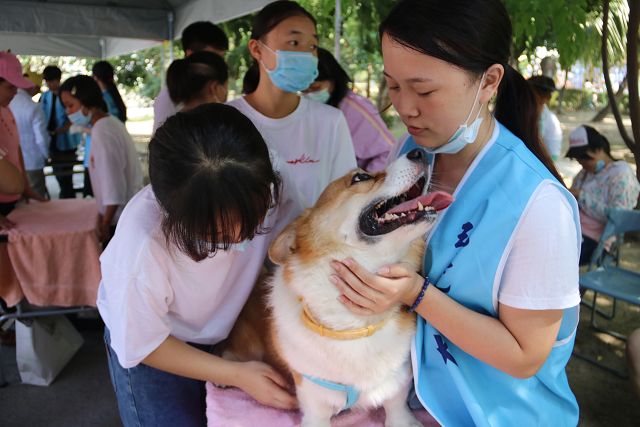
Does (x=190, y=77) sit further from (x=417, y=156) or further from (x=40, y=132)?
(x=40, y=132)

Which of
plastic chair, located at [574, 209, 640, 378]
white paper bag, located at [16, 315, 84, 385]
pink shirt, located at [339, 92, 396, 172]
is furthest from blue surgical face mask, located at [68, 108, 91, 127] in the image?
plastic chair, located at [574, 209, 640, 378]

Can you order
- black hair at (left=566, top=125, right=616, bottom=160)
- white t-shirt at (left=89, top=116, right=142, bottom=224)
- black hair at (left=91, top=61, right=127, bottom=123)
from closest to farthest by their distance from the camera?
white t-shirt at (left=89, top=116, right=142, bottom=224) < black hair at (left=566, top=125, right=616, bottom=160) < black hair at (left=91, top=61, right=127, bottom=123)

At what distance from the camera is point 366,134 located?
12.2 feet

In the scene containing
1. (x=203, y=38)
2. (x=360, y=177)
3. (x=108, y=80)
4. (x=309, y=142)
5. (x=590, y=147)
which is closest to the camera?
(x=360, y=177)

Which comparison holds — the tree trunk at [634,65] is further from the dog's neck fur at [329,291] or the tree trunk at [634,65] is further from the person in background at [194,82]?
the dog's neck fur at [329,291]

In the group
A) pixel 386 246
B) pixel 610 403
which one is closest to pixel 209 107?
pixel 386 246

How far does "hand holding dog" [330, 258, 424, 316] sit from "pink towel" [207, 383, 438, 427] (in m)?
0.47

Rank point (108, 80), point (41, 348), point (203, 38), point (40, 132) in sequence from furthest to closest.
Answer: point (108, 80), point (40, 132), point (203, 38), point (41, 348)

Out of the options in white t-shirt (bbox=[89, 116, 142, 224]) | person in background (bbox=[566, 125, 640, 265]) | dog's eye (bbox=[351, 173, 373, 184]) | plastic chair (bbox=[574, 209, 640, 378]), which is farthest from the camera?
person in background (bbox=[566, 125, 640, 265])

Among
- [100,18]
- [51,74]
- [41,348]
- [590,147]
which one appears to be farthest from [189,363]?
[51,74]

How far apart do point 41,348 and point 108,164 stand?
1.50 m

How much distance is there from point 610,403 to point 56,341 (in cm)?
432

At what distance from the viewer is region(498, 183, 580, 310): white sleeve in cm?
120

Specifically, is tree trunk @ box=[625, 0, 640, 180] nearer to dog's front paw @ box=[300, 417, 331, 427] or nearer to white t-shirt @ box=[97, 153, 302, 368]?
white t-shirt @ box=[97, 153, 302, 368]
